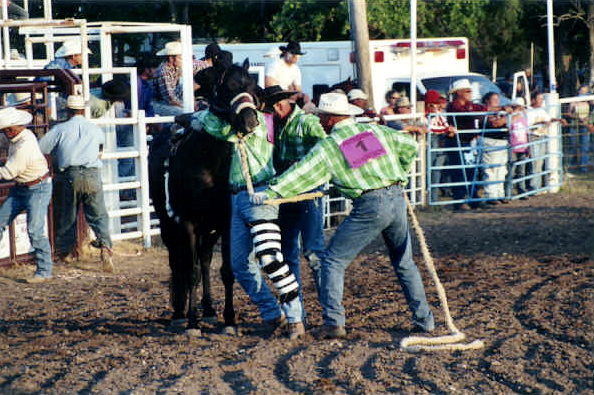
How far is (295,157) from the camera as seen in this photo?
7359mm

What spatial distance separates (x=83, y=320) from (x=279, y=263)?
2.21 metres

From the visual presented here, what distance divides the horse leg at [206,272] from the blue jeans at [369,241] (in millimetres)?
1275

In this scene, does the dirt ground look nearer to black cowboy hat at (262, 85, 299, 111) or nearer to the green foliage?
black cowboy hat at (262, 85, 299, 111)

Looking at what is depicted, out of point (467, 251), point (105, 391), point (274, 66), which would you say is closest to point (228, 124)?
point (105, 391)

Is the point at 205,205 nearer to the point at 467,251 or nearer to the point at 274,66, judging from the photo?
the point at 467,251

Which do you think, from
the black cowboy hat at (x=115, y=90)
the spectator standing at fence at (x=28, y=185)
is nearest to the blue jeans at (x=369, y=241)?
the spectator standing at fence at (x=28, y=185)

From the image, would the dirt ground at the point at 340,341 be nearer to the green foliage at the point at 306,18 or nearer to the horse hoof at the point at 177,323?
the horse hoof at the point at 177,323

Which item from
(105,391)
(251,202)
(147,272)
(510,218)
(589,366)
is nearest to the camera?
(105,391)

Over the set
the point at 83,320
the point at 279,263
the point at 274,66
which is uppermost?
the point at 274,66

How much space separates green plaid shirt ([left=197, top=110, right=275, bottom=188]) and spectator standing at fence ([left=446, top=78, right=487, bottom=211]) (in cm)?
793

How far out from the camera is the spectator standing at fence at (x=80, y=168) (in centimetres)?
1015

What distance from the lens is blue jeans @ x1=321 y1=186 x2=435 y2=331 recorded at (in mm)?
6609

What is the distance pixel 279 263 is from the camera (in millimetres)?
6742

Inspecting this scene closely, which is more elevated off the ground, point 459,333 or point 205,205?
point 205,205
